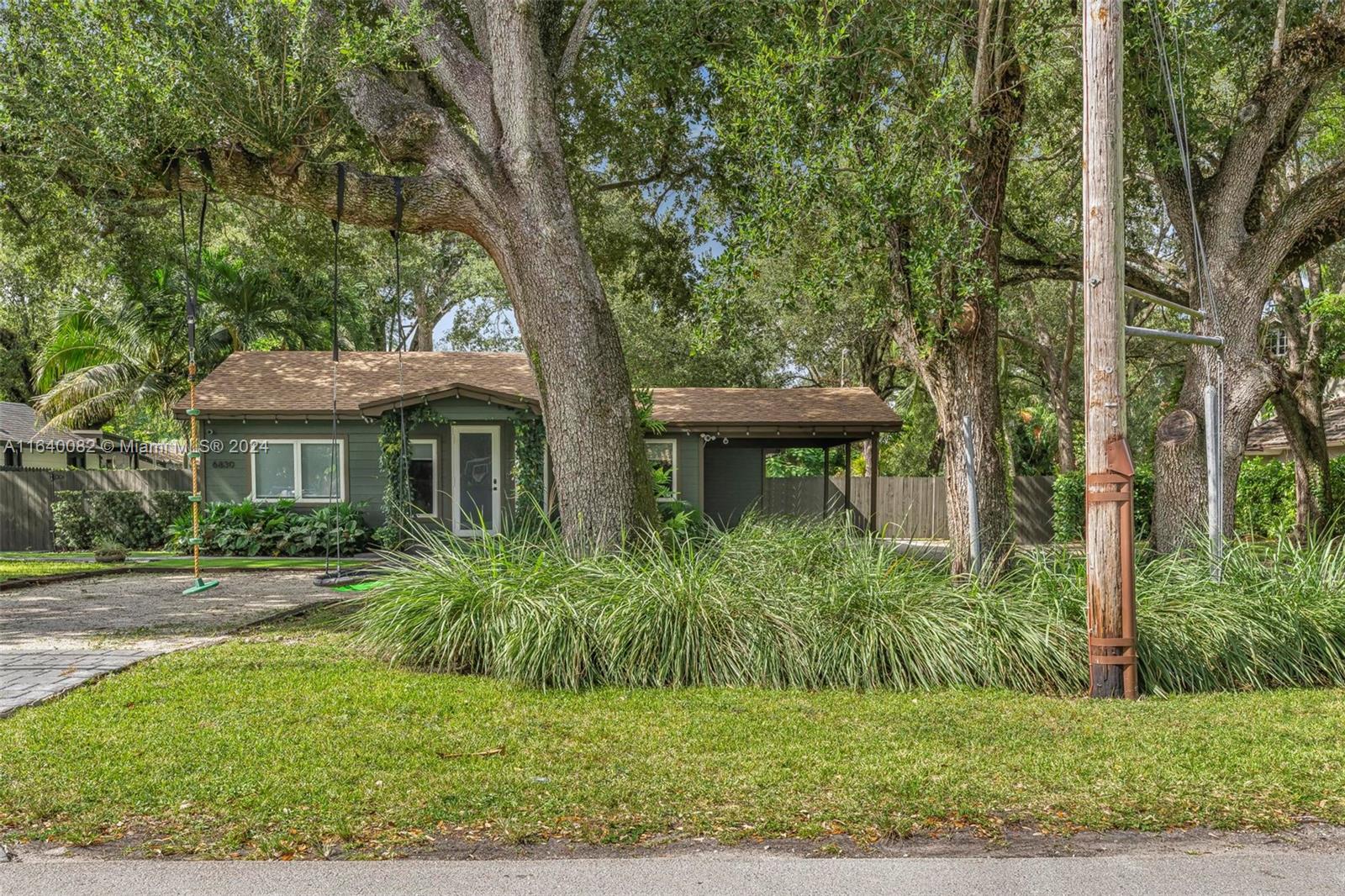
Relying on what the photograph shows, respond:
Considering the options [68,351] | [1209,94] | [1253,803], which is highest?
[1209,94]

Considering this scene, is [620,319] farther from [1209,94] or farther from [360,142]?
[1209,94]

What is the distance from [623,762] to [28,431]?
21.2 meters

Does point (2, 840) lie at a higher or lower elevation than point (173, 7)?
lower

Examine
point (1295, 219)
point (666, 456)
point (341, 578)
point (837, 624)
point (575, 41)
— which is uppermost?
point (575, 41)

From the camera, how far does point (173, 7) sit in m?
7.61

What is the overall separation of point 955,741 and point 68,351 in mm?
21846

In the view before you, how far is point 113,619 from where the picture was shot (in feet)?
29.2

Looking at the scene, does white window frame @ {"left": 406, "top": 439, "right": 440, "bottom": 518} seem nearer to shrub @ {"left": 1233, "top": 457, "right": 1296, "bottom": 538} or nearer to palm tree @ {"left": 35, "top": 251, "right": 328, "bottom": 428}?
palm tree @ {"left": 35, "top": 251, "right": 328, "bottom": 428}

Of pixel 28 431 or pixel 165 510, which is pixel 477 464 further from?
pixel 28 431

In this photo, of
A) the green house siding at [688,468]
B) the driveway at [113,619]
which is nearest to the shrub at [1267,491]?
the green house siding at [688,468]

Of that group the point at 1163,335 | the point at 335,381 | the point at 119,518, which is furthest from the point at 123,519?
the point at 1163,335

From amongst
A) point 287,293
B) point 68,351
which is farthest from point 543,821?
point 68,351

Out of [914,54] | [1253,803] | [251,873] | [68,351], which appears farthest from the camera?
[68,351]

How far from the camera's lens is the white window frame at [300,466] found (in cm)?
1638
